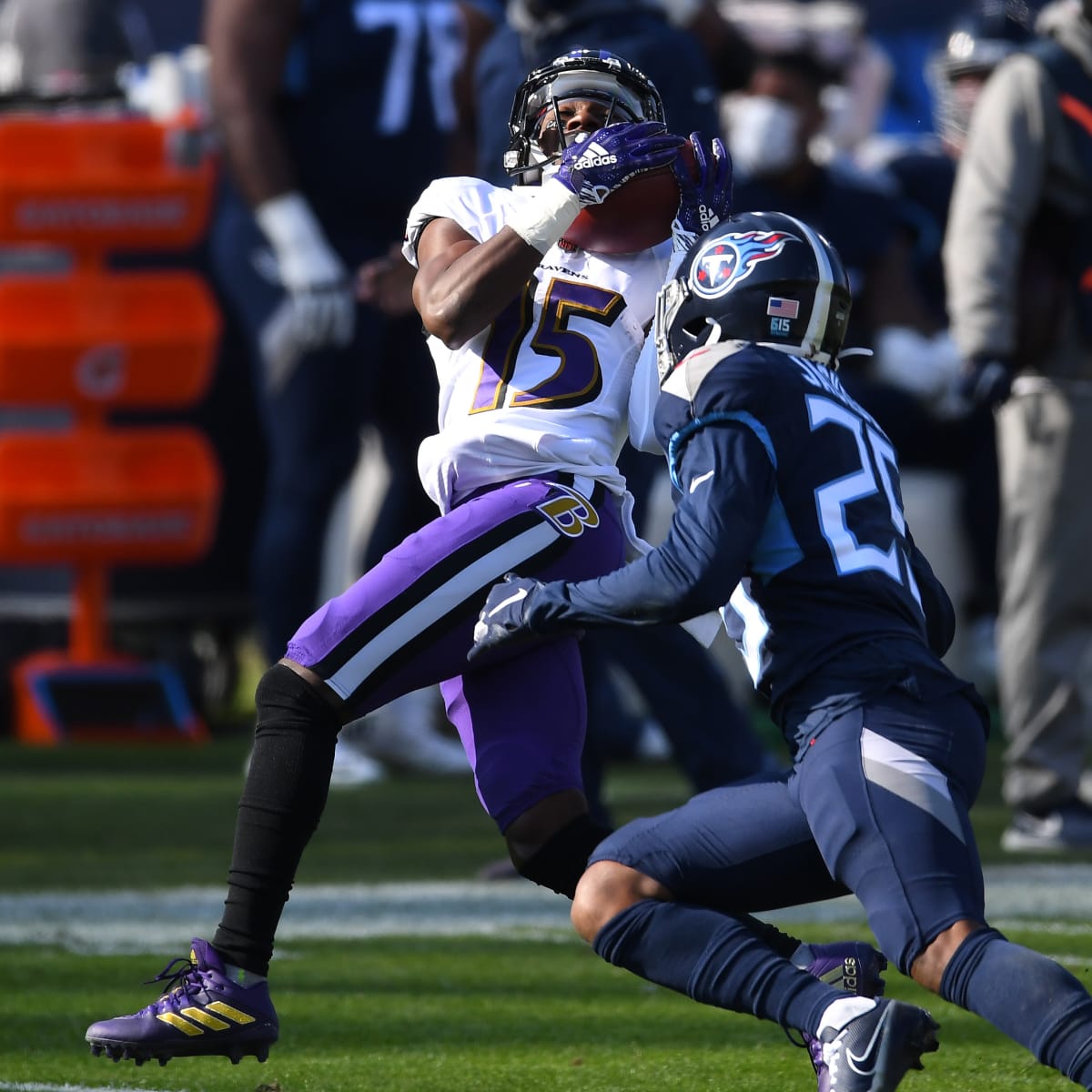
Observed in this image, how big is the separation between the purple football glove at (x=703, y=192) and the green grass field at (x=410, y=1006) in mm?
1236

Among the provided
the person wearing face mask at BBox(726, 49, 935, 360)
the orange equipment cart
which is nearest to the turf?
the orange equipment cart

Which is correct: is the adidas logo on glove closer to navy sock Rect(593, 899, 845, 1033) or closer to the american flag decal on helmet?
the american flag decal on helmet

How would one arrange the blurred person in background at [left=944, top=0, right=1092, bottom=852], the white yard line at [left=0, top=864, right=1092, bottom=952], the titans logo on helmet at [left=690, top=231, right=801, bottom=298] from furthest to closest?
the blurred person in background at [left=944, top=0, right=1092, bottom=852]
the white yard line at [left=0, top=864, right=1092, bottom=952]
the titans logo on helmet at [left=690, top=231, right=801, bottom=298]

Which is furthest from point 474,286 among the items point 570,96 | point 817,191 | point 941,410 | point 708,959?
point 941,410

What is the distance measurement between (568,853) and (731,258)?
0.91 m

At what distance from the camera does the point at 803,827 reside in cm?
301

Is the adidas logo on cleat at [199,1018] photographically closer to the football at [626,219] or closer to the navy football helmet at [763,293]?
the navy football helmet at [763,293]

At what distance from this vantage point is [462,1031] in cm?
380

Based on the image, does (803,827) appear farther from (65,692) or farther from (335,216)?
(65,692)

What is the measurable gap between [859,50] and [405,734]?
17.8 ft

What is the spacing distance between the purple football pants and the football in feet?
1.30

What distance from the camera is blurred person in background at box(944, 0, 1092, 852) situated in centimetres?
593

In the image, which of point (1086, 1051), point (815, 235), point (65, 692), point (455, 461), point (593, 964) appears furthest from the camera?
point (65, 692)

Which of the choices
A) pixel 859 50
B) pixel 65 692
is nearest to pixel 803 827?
pixel 65 692
